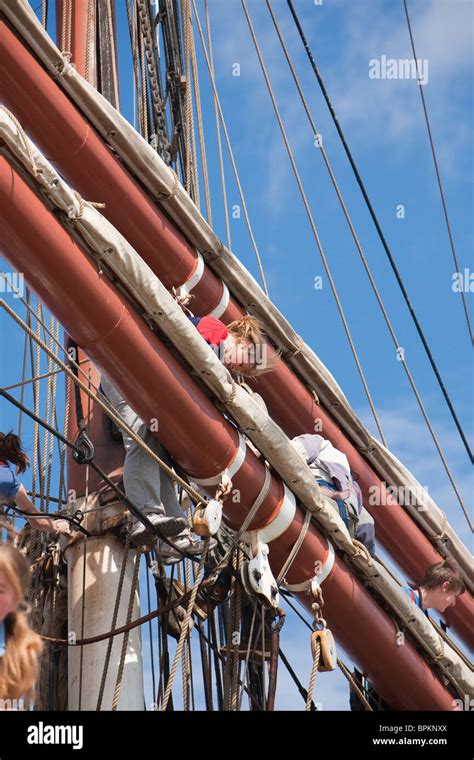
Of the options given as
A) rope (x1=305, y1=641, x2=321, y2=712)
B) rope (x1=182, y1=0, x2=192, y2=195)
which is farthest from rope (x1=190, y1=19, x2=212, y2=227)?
rope (x1=305, y1=641, x2=321, y2=712)

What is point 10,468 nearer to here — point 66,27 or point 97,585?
point 97,585

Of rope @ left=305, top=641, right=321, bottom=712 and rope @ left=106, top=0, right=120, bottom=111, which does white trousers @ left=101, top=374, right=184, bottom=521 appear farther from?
rope @ left=106, top=0, right=120, bottom=111

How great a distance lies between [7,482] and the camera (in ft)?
16.4

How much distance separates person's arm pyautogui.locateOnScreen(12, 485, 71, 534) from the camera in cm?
518

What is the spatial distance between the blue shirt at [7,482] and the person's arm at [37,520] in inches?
2.1

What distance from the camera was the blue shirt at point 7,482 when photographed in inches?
196

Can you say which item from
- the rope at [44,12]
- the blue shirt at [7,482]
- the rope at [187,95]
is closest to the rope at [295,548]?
the blue shirt at [7,482]

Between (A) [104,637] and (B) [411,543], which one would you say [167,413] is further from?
(B) [411,543]

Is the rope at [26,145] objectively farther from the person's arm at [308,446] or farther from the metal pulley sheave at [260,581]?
the metal pulley sheave at [260,581]

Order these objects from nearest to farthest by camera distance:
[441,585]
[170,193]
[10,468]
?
[10,468]
[441,585]
[170,193]

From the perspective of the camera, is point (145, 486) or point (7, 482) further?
point (145, 486)

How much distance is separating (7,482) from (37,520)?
56 centimetres

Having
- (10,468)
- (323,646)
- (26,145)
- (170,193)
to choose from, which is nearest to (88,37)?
(170,193)

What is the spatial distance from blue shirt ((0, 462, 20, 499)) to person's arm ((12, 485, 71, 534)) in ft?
0.18
